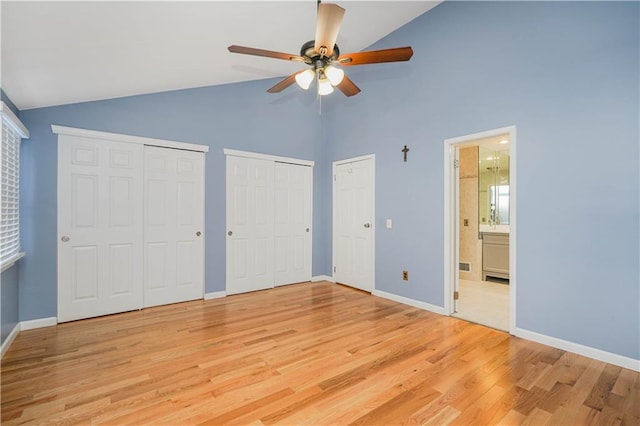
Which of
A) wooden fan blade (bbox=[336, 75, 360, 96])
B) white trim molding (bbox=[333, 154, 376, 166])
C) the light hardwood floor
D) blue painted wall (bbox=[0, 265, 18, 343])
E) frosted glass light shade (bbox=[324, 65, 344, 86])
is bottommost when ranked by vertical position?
the light hardwood floor

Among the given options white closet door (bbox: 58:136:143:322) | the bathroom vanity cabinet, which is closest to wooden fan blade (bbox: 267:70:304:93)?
white closet door (bbox: 58:136:143:322)

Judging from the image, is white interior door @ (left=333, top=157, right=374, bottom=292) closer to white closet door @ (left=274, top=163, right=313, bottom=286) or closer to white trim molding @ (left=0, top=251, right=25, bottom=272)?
white closet door @ (left=274, top=163, right=313, bottom=286)

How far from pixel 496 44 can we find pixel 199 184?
3.98 m

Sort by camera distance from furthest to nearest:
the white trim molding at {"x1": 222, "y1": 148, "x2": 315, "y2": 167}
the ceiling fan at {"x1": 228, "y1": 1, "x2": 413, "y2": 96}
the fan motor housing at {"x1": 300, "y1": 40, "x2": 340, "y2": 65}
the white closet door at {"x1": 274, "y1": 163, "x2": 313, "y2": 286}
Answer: the white closet door at {"x1": 274, "y1": 163, "x2": 313, "y2": 286}
the white trim molding at {"x1": 222, "y1": 148, "x2": 315, "y2": 167}
the fan motor housing at {"x1": 300, "y1": 40, "x2": 340, "y2": 65}
the ceiling fan at {"x1": 228, "y1": 1, "x2": 413, "y2": 96}

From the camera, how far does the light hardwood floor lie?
71.1 inches

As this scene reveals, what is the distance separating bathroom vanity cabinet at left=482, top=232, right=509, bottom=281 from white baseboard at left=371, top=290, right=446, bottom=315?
7.31 ft

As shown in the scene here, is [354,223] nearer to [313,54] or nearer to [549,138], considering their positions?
[549,138]

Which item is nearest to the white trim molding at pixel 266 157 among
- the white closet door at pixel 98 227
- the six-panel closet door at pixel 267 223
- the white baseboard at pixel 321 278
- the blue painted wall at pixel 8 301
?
the six-panel closet door at pixel 267 223

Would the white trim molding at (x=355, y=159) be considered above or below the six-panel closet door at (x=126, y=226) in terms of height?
above

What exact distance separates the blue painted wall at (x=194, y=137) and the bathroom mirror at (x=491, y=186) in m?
2.96

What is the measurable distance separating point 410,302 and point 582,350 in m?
1.76

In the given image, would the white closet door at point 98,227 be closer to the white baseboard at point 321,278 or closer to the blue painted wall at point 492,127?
the blue painted wall at point 492,127

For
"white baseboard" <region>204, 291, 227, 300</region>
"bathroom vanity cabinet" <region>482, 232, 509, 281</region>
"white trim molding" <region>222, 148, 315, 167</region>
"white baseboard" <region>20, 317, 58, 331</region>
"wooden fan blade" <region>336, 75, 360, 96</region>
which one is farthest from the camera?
"bathroom vanity cabinet" <region>482, 232, 509, 281</region>

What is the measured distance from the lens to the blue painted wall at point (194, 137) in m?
3.10
